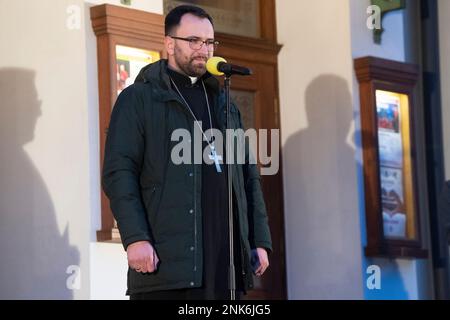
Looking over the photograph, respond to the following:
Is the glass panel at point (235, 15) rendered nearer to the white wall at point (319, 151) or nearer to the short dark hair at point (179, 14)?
the white wall at point (319, 151)

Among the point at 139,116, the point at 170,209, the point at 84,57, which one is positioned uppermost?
the point at 84,57

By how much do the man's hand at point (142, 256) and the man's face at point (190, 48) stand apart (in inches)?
32.3

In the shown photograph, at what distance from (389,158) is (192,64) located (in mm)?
3996

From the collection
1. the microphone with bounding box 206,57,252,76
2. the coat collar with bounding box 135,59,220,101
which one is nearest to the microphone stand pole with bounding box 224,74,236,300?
the microphone with bounding box 206,57,252,76

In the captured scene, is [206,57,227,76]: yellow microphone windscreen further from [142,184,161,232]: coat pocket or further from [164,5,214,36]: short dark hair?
[142,184,161,232]: coat pocket

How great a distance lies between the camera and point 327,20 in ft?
30.5

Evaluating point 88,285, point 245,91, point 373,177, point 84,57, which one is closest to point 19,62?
point 84,57

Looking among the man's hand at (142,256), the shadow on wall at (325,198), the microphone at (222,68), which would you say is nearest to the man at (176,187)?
the man's hand at (142,256)

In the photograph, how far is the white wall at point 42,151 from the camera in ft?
24.1

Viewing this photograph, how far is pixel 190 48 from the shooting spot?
5.54 metres

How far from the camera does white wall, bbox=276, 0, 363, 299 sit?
910cm

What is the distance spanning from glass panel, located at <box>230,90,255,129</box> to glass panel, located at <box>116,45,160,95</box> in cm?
161

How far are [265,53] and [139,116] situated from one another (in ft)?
13.6
